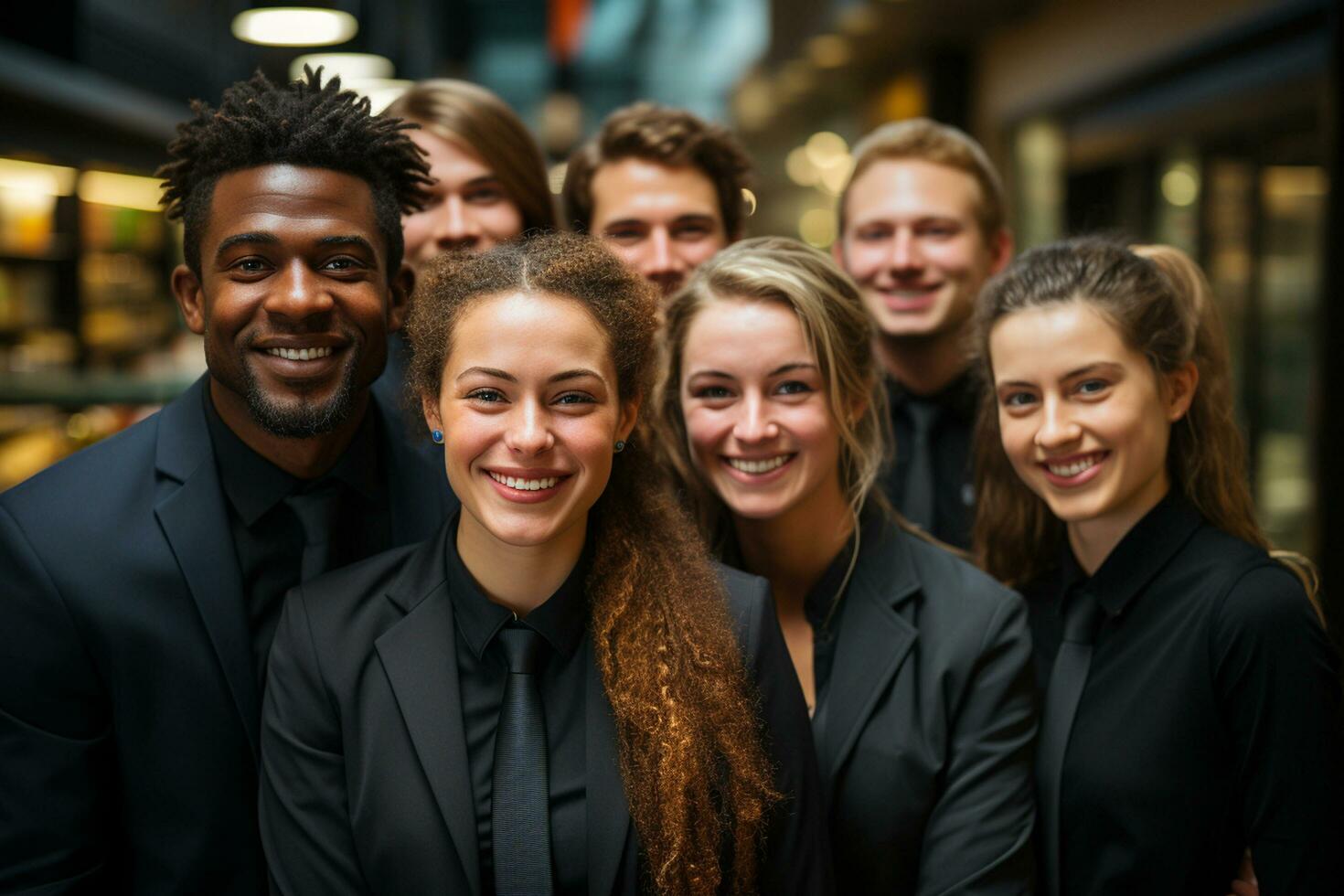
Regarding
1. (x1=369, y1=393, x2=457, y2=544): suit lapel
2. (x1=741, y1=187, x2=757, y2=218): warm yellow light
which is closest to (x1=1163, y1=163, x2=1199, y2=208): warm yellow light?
(x1=741, y1=187, x2=757, y2=218): warm yellow light

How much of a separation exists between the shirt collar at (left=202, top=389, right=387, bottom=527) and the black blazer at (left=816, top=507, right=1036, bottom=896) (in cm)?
99

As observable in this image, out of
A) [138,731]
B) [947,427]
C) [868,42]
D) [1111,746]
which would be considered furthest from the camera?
[868,42]

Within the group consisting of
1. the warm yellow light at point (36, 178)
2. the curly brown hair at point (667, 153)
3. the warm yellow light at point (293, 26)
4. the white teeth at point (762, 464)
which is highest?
the warm yellow light at point (293, 26)

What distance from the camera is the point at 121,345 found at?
7.56m

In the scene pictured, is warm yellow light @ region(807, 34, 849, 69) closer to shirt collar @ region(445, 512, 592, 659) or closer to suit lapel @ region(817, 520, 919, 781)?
suit lapel @ region(817, 520, 919, 781)

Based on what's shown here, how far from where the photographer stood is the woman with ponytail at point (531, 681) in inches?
70.1

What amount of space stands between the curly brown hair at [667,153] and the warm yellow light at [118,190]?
432 cm

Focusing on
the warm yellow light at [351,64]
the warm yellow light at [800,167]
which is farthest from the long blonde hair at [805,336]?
the warm yellow light at [800,167]

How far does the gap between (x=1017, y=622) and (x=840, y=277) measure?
0.77 metres

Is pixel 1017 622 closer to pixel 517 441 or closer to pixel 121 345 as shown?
pixel 517 441

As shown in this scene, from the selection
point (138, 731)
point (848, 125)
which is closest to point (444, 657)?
point (138, 731)

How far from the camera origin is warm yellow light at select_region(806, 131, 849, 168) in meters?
11.7

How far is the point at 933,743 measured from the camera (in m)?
2.11

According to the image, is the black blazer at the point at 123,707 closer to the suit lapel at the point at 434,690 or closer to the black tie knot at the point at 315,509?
the black tie knot at the point at 315,509
